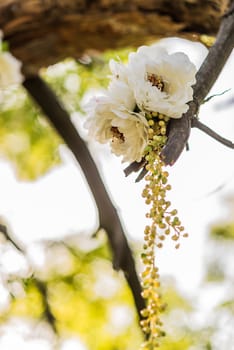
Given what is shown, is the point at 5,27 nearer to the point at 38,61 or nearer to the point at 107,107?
the point at 38,61

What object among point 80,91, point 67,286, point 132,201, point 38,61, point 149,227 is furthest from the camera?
point 67,286

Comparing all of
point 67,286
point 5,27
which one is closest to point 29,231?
point 67,286

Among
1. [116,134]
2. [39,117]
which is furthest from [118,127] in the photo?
[39,117]

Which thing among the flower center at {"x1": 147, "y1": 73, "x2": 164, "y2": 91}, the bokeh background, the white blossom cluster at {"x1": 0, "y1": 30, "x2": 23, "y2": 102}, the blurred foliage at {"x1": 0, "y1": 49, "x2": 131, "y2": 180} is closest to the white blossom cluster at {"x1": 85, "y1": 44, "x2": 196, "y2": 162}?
the flower center at {"x1": 147, "y1": 73, "x2": 164, "y2": 91}

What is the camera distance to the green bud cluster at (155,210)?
2.29 feet

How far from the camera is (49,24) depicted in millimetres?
1371

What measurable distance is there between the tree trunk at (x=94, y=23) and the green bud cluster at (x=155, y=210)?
65 cm

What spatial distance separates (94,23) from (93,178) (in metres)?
0.34

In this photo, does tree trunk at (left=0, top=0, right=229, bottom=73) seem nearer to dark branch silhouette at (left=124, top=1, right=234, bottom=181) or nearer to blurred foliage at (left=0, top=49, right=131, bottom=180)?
blurred foliage at (left=0, top=49, right=131, bottom=180)

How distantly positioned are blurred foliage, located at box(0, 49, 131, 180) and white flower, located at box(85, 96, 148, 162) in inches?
37.4

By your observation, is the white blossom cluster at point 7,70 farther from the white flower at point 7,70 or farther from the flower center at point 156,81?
the flower center at point 156,81

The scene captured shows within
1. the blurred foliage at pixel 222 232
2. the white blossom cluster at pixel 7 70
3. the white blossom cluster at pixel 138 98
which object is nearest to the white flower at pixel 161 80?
the white blossom cluster at pixel 138 98

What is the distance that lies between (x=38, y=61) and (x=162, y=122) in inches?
30.8

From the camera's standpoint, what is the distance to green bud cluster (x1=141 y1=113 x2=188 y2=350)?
699 millimetres
